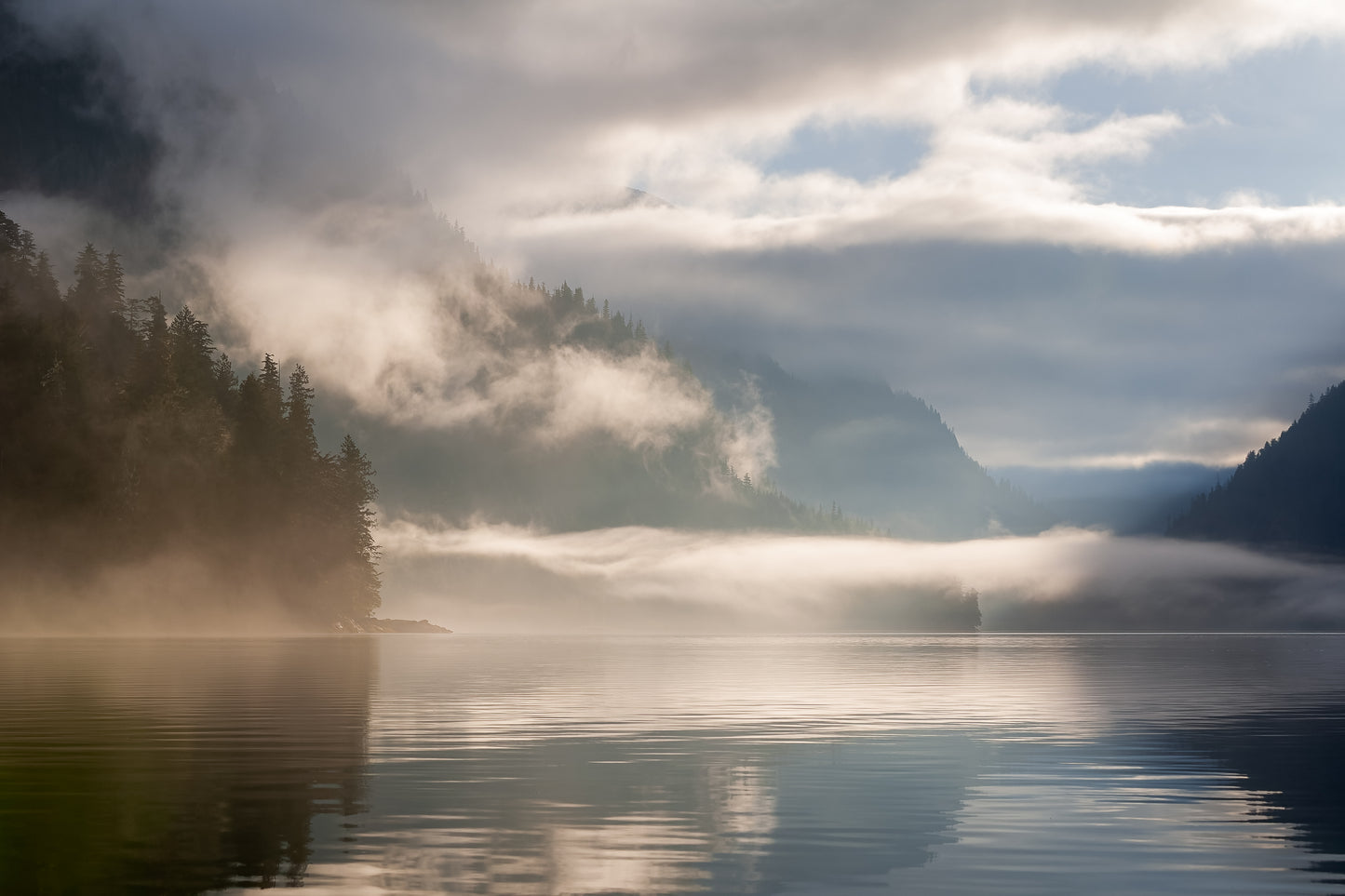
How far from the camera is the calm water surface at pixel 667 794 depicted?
21141 millimetres

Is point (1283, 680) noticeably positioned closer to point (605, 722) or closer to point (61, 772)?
point (605, 722)

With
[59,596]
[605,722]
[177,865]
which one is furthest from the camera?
[59,596]

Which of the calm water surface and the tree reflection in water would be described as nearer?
the calm water surface

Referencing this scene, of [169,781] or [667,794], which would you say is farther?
[169,781]

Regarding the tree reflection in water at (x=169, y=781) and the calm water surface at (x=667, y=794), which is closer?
the calm water surface at (x=667, y=794)

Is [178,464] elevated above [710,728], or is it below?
above

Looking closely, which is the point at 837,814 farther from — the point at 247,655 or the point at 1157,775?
the point at 247,655

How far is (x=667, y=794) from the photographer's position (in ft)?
98.3

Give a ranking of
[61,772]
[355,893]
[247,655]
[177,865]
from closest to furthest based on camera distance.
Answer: [355,893], [177,865], [61,772], [247,655]

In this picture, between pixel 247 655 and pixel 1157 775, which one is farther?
pixel 247 655

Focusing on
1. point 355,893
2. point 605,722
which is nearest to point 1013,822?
point 355,893

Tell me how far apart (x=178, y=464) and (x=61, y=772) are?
574ft

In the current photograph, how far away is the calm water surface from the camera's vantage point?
21.1 m

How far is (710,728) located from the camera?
46.8 meters
